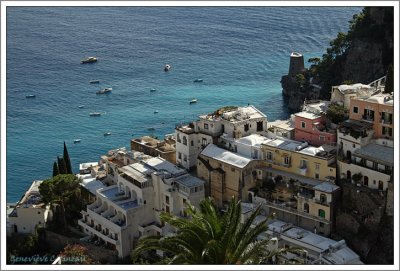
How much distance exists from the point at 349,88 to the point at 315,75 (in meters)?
29.4

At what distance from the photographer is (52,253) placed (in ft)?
136

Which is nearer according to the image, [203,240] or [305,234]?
[203,240]

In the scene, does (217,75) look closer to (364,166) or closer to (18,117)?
(18,117)

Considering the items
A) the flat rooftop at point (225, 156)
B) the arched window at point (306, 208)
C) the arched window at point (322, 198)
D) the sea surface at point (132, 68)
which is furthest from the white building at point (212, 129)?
the sea surface at point (132, 68)

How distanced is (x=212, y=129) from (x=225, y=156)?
2.85m

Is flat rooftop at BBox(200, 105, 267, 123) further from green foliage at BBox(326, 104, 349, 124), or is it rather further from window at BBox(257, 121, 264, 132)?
green foliage at BBox(326, 104, 349, 124)

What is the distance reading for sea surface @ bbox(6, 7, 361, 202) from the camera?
218ft

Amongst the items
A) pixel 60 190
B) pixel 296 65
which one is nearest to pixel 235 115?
pixel 60 190

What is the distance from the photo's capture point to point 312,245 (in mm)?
33844

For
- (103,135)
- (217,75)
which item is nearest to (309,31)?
(217,75)

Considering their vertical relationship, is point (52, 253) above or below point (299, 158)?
below

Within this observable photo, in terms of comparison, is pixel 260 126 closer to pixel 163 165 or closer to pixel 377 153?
pixel 163 165

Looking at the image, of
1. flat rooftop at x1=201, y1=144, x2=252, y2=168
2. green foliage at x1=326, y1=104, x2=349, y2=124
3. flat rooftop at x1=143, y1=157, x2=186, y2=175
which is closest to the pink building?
green foliage at x1=326, y1=104, x2=349, y2=124

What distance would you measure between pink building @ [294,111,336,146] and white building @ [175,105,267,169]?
2.49 m
